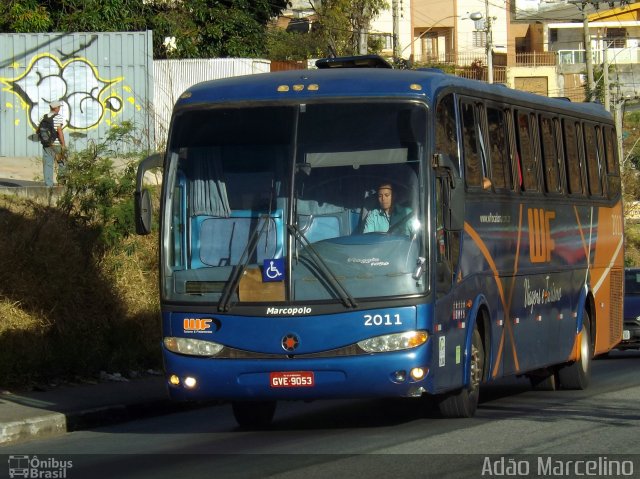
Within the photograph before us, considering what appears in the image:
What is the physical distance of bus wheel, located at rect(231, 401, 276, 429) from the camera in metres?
12.0

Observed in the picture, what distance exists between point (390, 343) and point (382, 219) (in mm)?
1086

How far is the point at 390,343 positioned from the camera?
10.2 metres

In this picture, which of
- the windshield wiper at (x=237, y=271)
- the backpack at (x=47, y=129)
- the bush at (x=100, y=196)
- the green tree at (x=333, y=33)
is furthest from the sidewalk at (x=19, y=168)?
the windshield wiper at (x=237, y=271)

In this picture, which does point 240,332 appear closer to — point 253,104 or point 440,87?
point 253,104

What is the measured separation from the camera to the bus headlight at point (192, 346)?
1044cm

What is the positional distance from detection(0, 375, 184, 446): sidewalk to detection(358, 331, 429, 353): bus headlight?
356 cm

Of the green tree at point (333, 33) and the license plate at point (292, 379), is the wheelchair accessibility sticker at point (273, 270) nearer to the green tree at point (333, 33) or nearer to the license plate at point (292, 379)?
the license plate at point (292, 379)

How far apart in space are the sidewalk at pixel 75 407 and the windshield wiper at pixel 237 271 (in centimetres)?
256

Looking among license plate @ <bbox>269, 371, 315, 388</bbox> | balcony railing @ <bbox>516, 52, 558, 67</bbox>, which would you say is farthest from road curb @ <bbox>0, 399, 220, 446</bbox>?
balcony railing @ <bbox>516, 52, 558, 67</bbox>

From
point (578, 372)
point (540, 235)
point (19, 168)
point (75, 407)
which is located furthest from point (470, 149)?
point (19, 168)

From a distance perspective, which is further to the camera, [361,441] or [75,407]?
[75,407]

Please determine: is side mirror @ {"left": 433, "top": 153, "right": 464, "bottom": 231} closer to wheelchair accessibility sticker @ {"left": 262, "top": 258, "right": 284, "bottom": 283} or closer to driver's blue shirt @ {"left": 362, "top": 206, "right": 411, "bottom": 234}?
driver's blue shirt @ {"left": 362, "top": 206, "right": 411, "bottom": 234}

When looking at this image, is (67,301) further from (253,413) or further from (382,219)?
(382,219)

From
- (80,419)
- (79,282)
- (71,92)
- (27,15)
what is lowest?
(80,419)
